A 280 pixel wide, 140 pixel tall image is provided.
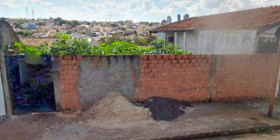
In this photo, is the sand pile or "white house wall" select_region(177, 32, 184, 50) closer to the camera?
the sand pile

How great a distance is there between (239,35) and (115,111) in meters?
6.82

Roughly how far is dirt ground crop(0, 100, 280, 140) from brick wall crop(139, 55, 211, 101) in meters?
0.64

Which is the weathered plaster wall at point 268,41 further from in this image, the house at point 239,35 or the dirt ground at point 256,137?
the dirt ground at point 256,137

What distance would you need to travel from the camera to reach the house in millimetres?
6887

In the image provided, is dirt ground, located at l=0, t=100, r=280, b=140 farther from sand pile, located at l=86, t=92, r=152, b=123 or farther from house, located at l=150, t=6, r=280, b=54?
house, located at l=150, t=6, r=280, b=54

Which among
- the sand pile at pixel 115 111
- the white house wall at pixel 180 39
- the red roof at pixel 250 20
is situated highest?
the red roof at pixel 250 20

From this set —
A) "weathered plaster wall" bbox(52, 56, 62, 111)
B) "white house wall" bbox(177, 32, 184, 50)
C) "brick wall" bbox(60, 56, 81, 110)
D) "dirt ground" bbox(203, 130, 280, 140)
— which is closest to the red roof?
"white house wall" bbox(177, 32, 184, 50)

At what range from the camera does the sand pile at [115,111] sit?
4586 mm

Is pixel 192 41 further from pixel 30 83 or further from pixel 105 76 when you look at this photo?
pixel 30 83

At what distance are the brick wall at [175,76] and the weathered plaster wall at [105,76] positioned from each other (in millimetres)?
274

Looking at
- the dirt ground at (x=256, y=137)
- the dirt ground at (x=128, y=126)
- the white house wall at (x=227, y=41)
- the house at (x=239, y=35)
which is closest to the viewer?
the dirt ground at (x=128, y=126)

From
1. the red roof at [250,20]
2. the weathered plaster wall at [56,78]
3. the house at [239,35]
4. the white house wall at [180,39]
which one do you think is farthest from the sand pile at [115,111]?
the white house wall at [180,39]

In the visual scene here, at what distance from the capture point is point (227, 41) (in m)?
9.51

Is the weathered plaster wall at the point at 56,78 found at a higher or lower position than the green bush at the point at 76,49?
lower
